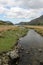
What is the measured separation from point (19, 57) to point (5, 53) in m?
3.31

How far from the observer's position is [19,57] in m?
29.0

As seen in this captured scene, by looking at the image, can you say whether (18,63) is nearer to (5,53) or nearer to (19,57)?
(19,57)

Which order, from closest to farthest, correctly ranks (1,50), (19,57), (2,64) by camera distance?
(2,64) → (19,57) → (1,50)

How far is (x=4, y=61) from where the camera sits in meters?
26.0

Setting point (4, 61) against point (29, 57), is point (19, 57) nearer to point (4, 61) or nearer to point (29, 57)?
point (29, 57)

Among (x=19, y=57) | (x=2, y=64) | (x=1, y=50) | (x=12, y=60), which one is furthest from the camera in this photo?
(x=1, y=50)

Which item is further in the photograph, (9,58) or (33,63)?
(9,58)

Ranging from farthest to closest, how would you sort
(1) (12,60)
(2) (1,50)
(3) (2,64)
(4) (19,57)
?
1. (2) (1,50)
2. (4) (19,57)
3. (1) (12,60)
4. (3) (2,64)

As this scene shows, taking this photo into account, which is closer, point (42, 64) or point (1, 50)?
point (42, 64)

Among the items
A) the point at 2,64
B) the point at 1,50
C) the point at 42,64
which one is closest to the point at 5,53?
the point at 1,50

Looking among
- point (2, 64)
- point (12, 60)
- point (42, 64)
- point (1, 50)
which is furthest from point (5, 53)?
point (42, 64)

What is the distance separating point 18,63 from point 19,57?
9.24 feet

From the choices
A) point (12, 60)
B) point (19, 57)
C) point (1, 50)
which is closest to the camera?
point (12, 60)

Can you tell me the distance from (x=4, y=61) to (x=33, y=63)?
504cm
